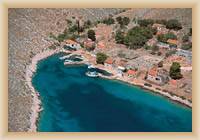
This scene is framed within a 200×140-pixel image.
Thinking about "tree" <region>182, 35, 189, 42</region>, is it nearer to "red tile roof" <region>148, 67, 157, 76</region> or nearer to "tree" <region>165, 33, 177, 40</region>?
"tree" <region>165, 33, 177, 40</region>

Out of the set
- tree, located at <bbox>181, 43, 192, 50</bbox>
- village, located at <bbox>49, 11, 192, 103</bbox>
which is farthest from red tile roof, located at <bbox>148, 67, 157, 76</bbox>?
tree, located at <bbox>181, 43, 192, 50</bbox>

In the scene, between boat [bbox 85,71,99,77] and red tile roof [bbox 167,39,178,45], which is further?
red tile roof [bbox 167,39,178,45]

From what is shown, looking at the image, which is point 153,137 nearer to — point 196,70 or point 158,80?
point 196,70

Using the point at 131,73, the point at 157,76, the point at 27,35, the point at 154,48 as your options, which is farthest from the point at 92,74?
the point at 154,48

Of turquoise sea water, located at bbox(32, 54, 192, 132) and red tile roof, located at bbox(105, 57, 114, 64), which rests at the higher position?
red tile roof, located at bbox(105, 57, 114, 64)

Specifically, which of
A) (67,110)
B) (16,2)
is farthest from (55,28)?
(16,2)

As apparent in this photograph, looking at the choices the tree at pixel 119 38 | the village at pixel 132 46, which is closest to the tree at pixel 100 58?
the village at pixel 132 46
